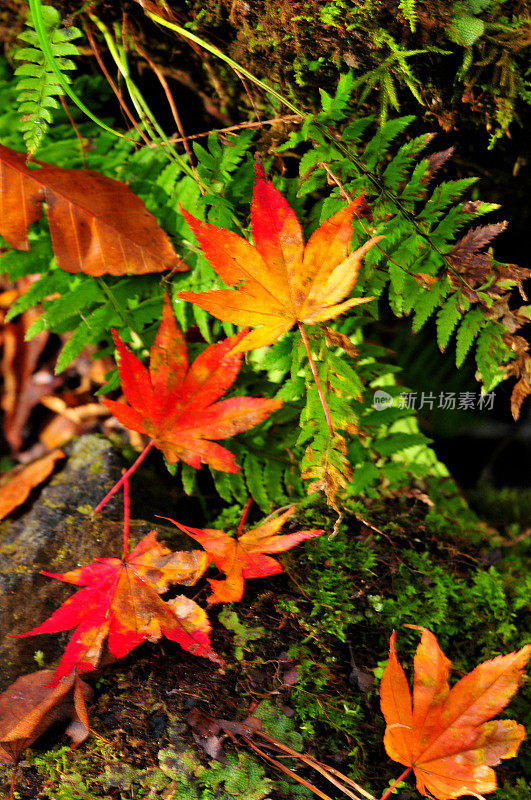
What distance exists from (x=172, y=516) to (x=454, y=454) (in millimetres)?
1752

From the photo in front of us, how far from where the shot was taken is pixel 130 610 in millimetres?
1397

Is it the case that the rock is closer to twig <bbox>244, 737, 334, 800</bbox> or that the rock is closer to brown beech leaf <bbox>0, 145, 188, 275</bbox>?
twig <bbox>244, 737, 334, 800</bbox>

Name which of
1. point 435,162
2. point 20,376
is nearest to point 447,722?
point 435,162

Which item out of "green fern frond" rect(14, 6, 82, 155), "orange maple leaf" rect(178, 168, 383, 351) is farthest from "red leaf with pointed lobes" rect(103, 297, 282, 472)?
"green fern frond" rect(14, 6, 82, 155)

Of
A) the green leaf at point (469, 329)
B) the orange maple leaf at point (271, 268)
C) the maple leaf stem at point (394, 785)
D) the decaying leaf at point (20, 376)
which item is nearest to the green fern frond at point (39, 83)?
the orange maple leaf at point (271, 268)

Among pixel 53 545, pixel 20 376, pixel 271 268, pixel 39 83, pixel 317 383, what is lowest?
pixel 20 376

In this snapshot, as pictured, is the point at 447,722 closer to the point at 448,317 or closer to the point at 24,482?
the point at 448,317

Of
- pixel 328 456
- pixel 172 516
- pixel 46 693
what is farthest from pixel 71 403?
pixel 328 456

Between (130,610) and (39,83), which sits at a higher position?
(39,83)

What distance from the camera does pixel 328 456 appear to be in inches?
56.0

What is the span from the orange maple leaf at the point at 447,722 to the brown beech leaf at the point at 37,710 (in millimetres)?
779

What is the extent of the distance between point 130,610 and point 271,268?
1.00 meters

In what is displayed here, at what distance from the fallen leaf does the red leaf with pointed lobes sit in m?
0.76

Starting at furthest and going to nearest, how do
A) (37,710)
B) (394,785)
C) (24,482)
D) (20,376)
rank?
(20,376) → (24,482) → (37,710) → (394,785)
